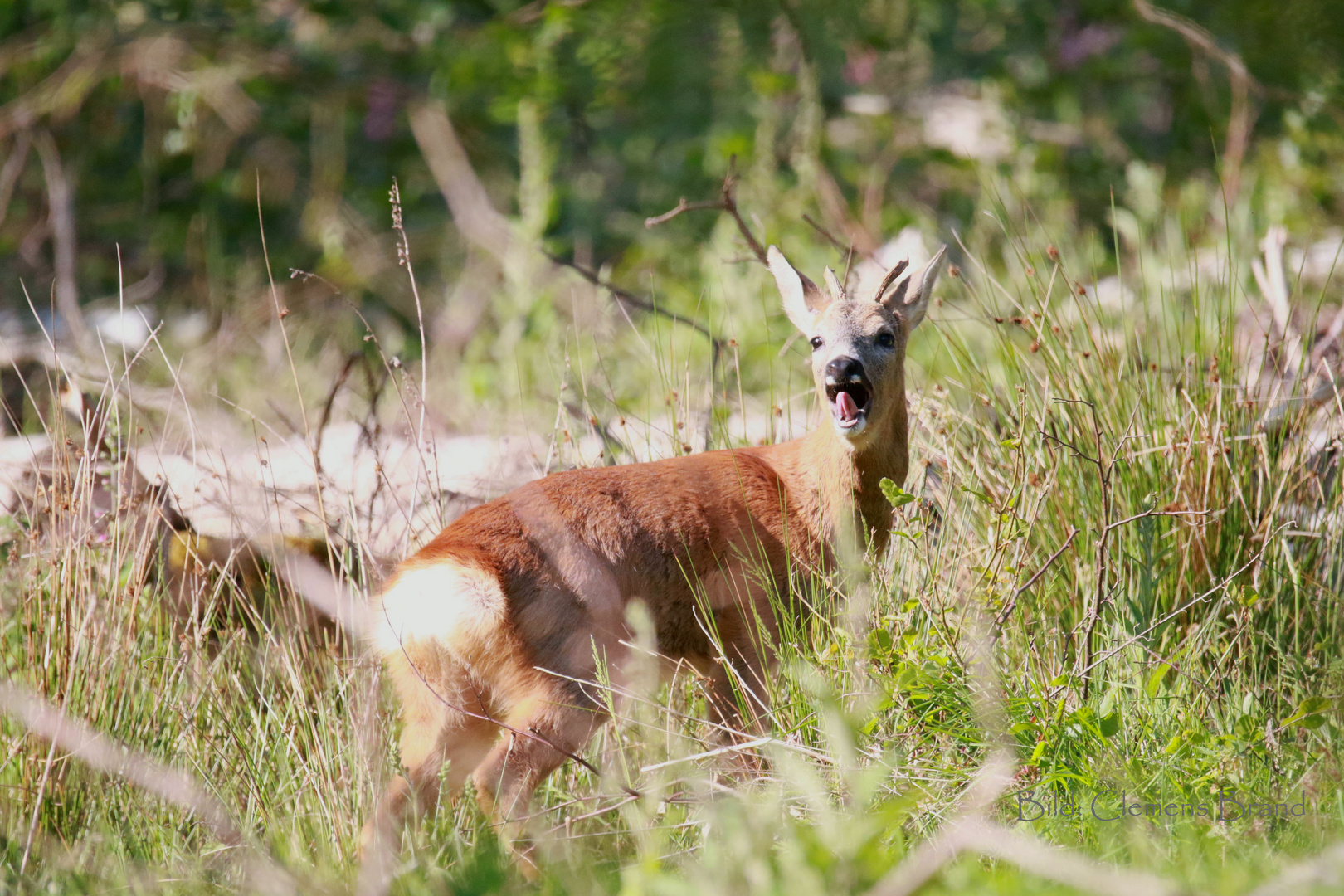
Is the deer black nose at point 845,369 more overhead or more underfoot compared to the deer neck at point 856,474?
more overhead

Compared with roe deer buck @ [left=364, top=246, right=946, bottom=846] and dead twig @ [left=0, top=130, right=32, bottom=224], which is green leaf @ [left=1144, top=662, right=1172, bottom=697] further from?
dead twig @ [left=0, top=130, right=32, bottom=224]

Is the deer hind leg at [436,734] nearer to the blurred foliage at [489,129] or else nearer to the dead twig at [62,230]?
the dead twig at [62,230]

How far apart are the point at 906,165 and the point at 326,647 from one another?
296 inches

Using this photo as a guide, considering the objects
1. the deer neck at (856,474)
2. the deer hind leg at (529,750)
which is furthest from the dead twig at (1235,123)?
the deer hind leg at (529,750)

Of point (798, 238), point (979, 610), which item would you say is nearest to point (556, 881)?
point (979, 610)

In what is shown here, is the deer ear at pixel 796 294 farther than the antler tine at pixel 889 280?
Yes

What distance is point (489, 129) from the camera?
1059cm

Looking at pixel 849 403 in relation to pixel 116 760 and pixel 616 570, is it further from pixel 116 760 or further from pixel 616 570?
pixel 116 760

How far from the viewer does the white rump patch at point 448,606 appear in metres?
3.35

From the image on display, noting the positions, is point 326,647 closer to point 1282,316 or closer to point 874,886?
point 874,886

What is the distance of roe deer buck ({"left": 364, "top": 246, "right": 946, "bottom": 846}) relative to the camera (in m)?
3.42
